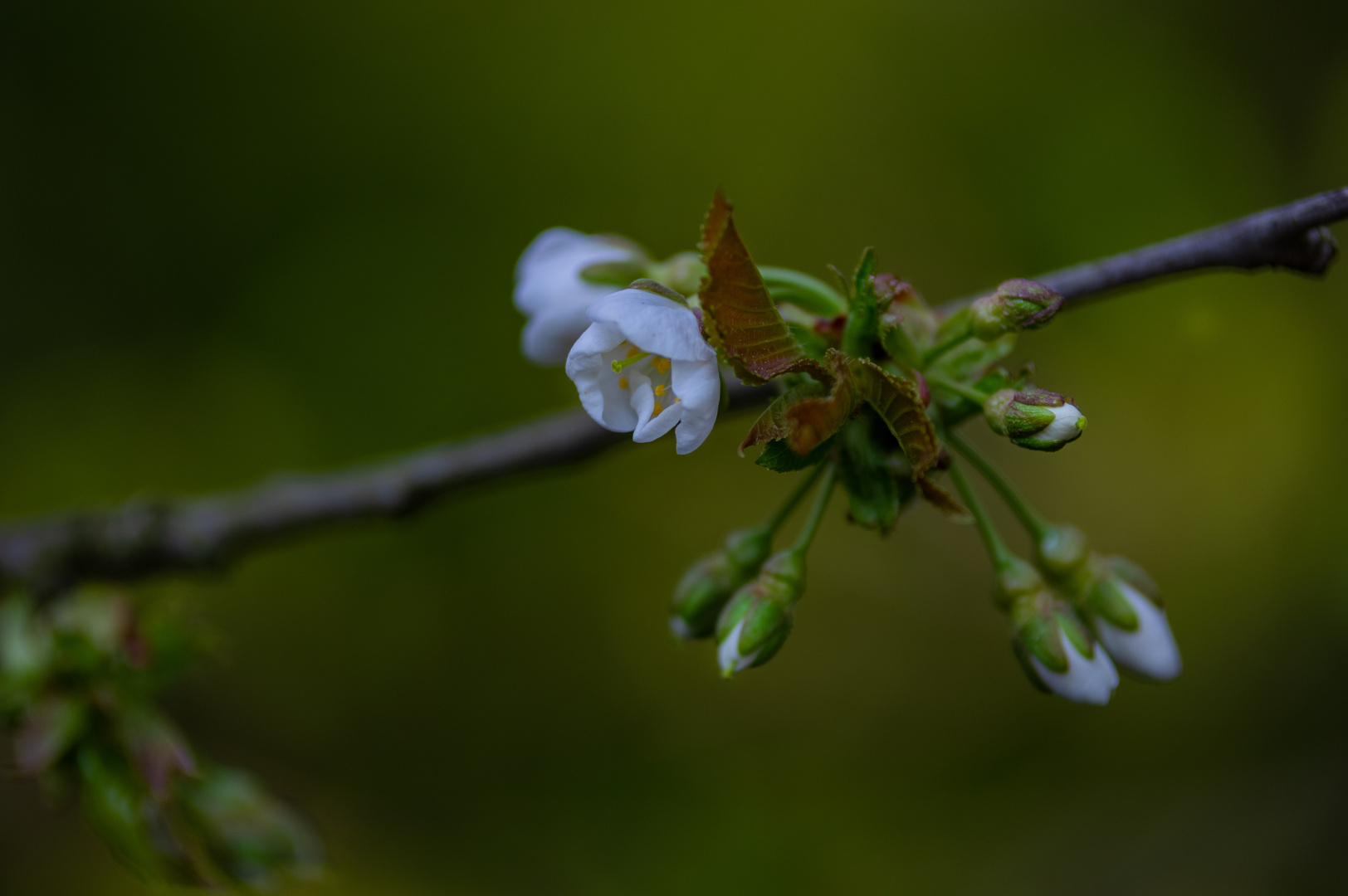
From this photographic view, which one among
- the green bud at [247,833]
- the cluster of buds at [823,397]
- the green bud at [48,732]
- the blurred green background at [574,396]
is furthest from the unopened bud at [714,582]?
the blurred green background at [574,396]

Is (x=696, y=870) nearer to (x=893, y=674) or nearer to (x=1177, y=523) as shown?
(x=893, y=674)

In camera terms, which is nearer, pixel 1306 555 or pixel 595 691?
pixel 1306 555

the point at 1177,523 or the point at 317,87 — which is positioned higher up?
the point at 317,87

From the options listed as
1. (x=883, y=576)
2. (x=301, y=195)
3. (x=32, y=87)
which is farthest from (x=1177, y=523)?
(x=32, y=87)

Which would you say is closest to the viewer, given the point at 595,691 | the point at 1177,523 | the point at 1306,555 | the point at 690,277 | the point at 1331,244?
the point at 1331,244

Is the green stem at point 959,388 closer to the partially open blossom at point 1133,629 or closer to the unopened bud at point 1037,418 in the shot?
the unopened bud at point 1037,418

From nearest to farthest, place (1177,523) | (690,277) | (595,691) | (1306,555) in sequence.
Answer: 1. (690,277)
2. (1306,555)
3. (1177,523)
4. (595,691)

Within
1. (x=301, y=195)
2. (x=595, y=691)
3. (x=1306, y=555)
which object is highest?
Result: (x=301, y=195)
